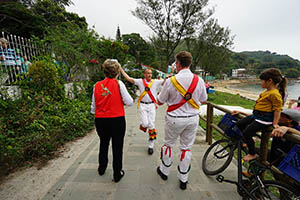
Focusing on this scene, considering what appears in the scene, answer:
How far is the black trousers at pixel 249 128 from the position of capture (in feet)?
6.29

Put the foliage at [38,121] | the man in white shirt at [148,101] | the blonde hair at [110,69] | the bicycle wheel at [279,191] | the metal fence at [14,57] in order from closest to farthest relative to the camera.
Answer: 1. the bicycle wheel at [279,191]
2. the blonde hair at [110,69]
3. the foliage at [38,121]
4. the man in white shirt at [148,101]
5. the metal fence at [14,57]

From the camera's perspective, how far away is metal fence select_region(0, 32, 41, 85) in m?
4.04

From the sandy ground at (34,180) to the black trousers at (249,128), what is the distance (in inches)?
118

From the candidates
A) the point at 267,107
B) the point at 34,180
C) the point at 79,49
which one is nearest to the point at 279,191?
the point at 267,107

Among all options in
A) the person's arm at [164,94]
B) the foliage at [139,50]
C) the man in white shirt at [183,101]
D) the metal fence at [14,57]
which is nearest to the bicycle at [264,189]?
the man in white shirt at [183,101]

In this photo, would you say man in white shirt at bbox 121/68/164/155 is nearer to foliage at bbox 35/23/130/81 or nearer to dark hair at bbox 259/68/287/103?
dark hair at bbox 259/68/287/103

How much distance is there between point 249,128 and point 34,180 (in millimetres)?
3390

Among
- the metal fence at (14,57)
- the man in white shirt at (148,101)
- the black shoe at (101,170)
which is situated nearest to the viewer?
the black shoe at (101,170)

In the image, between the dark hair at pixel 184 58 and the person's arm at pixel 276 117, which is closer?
the person's arm at pixel 276 117

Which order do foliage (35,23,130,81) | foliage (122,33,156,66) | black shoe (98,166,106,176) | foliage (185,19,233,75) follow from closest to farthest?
black shoe (98,166,106,176) < foliage (35,23,130,81) < foliage (185,19,233,75) < foliage (122,33,156,66)

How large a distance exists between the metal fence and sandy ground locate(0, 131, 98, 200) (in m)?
2.79

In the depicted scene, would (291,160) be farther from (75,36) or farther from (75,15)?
(75,15)

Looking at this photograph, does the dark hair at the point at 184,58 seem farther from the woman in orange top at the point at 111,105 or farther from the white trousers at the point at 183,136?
the woman in orange top at the point at 111,105

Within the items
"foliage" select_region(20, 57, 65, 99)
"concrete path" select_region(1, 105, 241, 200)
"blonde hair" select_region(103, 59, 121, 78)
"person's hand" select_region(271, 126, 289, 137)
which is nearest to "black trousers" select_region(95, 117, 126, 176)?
"concrete path" select_region(1, 105, 241, 200)
